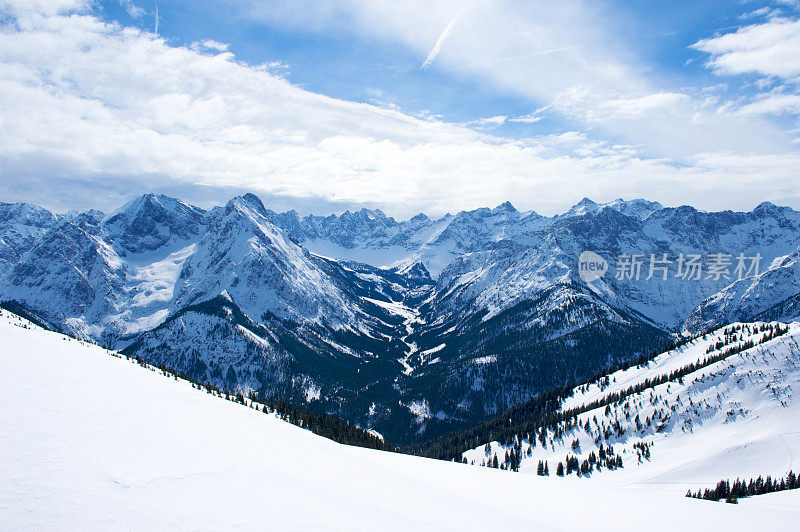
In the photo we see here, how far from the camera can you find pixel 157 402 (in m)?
34.1

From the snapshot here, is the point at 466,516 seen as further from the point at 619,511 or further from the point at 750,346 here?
the point at 750,346

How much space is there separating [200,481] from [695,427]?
183007 mm

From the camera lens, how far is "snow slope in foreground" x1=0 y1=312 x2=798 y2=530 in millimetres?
15156

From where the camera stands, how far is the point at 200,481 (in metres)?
18.7

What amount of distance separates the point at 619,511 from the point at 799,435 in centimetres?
14130

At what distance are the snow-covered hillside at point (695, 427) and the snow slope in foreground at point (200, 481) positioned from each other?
10214 centimetres

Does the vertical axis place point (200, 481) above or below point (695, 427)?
below

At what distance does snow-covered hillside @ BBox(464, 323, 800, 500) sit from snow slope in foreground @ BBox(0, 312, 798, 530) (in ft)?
335

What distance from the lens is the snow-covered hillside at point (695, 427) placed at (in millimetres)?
116125

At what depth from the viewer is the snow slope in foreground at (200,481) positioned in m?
15.2

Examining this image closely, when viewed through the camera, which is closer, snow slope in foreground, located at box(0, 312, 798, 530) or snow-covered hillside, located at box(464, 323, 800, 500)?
snow slope in foreground, located at box(0, 312, 798, 530)

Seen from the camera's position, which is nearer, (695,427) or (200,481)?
(200,481)

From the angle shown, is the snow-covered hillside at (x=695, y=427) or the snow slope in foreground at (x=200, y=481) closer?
the snow slope in foreground at (x=200, y=481)

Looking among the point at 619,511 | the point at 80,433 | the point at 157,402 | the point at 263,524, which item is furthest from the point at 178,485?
the point at 619,511
